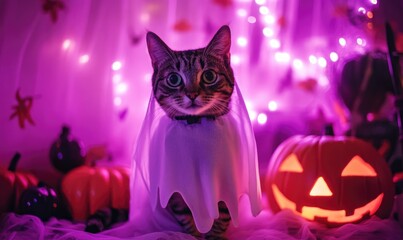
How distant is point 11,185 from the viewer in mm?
1216

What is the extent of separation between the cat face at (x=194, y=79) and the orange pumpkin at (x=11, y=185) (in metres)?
0.60

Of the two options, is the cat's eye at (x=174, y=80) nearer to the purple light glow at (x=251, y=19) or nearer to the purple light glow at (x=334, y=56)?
the purple light glow at (x=251, y=19)

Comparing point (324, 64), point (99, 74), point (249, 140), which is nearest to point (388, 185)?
point (249, 140)

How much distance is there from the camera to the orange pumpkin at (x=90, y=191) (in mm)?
1286

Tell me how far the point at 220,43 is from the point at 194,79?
0.44 ft

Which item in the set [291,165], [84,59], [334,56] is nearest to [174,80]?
[291,165]

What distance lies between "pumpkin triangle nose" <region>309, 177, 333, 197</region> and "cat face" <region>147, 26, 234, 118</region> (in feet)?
1.37

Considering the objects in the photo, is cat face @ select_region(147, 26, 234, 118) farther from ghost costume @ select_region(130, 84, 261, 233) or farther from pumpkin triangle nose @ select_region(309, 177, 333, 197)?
pumpkin triangle nose @ select_region(309, 177, 333, 197)

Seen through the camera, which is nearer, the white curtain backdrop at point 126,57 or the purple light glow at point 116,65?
the white curtain backdrop at point 126,57

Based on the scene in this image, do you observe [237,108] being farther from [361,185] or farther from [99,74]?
[99,74]

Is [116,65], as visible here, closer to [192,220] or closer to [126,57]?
[126,57]

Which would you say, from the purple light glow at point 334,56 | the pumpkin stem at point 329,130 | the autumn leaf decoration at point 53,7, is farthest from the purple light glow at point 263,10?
the autumn leaf decoration at point 53,7

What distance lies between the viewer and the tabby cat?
99 centimetres

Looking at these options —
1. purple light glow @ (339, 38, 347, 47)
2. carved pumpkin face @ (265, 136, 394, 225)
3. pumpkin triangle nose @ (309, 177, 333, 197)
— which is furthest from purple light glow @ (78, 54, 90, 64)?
purple light glow @ (339, 38, 347, 47)
